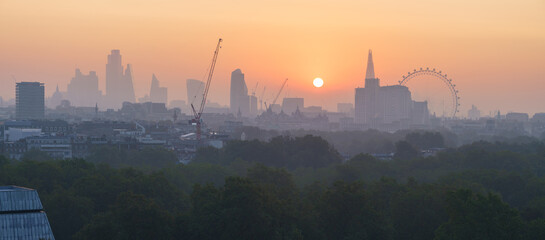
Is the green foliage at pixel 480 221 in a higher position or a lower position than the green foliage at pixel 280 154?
lower

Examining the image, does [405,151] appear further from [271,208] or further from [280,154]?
[271,208]

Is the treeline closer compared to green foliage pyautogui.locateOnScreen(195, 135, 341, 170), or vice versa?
the treeline

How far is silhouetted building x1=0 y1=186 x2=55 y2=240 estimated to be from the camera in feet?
98.5

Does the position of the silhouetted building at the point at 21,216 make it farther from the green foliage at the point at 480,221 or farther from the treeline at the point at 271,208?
the green foliage at the point at 480,221

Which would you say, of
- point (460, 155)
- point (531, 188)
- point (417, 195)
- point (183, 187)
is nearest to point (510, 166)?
point (460, 155)

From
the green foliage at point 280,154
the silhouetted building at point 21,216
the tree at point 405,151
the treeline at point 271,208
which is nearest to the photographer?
the silhouetted building at point 21,216

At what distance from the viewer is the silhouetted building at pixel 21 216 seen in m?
30.0

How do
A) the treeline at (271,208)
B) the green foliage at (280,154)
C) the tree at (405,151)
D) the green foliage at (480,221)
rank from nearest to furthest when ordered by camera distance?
the green foliage at (480,221) < the treeline at (271,208) < the green foliage at (280,154) < the tree at (405,151)

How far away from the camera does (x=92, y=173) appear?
56.9m

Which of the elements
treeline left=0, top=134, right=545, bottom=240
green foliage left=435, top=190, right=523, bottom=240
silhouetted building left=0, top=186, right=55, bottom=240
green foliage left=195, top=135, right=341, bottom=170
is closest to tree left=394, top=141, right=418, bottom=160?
green foliage left=195, top=135, right=341, bottom=170

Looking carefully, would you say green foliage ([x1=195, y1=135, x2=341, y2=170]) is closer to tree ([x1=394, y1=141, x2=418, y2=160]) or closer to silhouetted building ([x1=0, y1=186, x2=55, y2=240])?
tree ([x1=394, y1=141, x2=418, y2=160])

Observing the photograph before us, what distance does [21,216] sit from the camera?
100 ft

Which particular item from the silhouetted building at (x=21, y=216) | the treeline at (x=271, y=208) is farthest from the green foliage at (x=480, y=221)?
the silhouetted building at (x=21, y=216)

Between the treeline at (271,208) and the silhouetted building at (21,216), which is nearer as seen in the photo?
the silhouetted building at (21,216)
